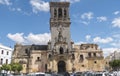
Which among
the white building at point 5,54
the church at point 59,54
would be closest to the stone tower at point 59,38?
the church at point 59,54

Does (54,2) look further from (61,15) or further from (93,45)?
(93,45)

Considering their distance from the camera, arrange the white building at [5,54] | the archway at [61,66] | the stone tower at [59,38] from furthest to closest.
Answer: the archway at [61,66] → the stone tower at [59,38] → the white building at [5,54]

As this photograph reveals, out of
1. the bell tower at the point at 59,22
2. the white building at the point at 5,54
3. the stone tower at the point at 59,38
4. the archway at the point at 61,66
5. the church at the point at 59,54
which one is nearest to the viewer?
the white building at the point at 5,54

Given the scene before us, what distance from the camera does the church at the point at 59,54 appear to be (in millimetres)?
70438

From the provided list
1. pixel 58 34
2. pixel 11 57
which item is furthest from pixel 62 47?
pixel 11 57

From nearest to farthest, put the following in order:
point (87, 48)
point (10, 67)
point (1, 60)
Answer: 1. point (10, 67)
2. point (1, 60)
3. point (87, 48)

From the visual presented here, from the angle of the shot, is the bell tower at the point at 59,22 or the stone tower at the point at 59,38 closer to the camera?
the stone tower at the point at 59,38

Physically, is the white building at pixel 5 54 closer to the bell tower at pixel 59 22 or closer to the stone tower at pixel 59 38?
the stone tower at pixel 59 38

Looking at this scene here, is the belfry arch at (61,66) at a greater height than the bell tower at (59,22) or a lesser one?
lesser

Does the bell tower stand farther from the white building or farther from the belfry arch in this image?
the white building

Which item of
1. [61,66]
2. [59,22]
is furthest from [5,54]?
[59,22]

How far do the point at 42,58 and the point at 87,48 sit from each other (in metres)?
14.1

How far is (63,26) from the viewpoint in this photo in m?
73.1

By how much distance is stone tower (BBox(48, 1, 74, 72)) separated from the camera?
70.1m
